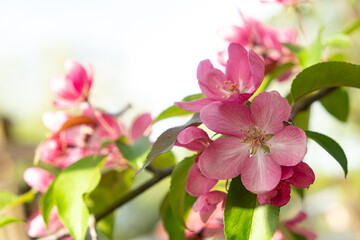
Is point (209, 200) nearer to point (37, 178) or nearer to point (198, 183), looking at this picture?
point (198, 183)

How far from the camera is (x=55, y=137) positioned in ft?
2.02

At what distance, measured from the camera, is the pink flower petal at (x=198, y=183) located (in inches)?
15.0

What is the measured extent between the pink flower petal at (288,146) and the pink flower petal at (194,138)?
0.19 ft

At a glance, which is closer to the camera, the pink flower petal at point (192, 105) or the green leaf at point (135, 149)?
the pink flower petal at point (192, 105)

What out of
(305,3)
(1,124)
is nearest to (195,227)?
(305,3)

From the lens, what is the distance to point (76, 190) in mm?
491

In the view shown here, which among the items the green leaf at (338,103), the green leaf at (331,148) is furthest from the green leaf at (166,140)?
the green leaf at (338,103)

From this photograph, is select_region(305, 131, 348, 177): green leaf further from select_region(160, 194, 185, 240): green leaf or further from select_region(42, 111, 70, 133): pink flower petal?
select_region(42, 111, 70, 133): pink flower petal

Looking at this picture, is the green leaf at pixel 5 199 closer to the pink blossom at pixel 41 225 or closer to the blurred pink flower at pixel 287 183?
the pink blossom at pixel 41 225

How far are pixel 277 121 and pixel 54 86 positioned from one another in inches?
16.2

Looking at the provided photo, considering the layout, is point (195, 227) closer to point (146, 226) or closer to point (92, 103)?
point (92, 103)

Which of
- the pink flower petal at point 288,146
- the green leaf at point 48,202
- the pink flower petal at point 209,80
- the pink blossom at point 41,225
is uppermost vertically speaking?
the pink flower petal at point 209,80

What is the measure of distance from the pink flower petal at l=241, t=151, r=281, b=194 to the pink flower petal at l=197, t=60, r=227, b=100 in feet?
0.25

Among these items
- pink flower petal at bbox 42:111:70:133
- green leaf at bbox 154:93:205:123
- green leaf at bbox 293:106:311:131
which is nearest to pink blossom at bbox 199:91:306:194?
green leaf at bbox 154:93:205:123
